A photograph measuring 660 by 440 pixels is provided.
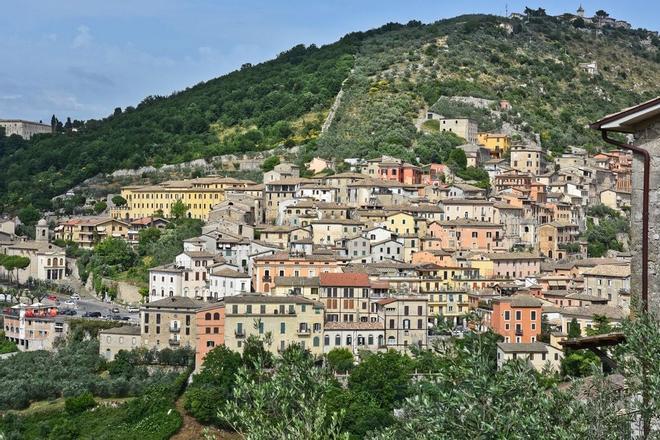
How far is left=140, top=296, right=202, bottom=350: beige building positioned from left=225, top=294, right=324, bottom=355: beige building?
12.3ft

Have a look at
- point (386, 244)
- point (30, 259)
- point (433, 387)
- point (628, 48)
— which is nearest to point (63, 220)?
point (30, 259)

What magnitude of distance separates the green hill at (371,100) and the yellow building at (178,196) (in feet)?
33.7

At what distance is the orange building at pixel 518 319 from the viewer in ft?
146

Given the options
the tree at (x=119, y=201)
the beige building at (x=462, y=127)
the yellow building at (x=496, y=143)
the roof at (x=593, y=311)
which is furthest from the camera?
the beige building at (x=462, y=127)

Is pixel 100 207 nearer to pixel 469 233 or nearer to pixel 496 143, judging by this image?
pixel 469 233

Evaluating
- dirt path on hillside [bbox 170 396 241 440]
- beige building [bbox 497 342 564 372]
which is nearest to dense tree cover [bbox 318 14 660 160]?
beige building [bbox 497 342 564 372]

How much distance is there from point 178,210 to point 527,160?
90.0ft

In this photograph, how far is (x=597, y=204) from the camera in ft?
242

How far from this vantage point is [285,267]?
51.1m

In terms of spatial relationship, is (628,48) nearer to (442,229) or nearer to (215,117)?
(215,117)

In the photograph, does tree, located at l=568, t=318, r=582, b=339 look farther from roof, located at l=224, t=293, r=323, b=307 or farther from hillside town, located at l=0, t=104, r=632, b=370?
roof, located at l=224, t=293, r=323, b=307

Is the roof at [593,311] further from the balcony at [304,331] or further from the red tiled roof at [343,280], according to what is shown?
the balcony at [304,331]

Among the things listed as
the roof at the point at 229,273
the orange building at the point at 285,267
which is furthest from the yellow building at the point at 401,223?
the roof at the point at 229,273

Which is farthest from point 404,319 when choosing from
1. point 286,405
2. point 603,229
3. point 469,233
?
point 286,405
